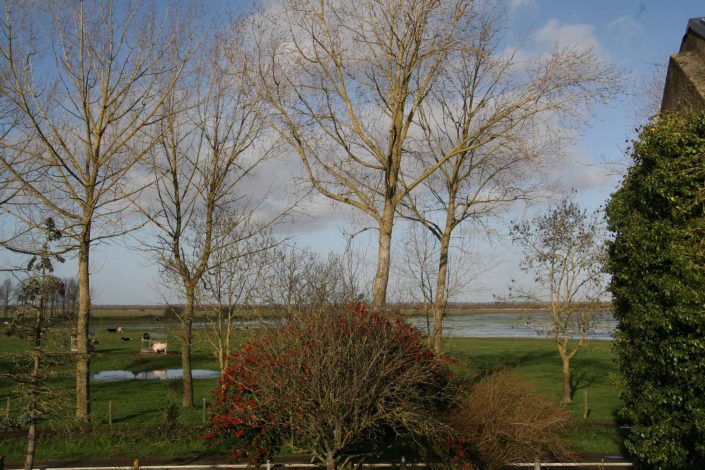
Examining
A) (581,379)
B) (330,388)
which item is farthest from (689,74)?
(581,379)

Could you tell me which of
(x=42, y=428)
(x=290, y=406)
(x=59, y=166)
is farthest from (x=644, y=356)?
(x=42, y=428)

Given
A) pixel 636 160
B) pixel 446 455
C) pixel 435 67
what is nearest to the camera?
pixel 446 455

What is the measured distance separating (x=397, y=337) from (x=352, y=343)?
1.38 meters

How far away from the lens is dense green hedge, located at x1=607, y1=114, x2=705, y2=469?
12.1 meters

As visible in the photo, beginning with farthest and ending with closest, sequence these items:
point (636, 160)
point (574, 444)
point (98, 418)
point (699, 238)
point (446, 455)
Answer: point (98, 418)
point (574, 444)
point (636, 160)
point (446, 455)
point (699, 238)

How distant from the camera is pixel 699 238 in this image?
1209 cm

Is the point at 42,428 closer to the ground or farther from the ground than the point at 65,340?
closer to the ground

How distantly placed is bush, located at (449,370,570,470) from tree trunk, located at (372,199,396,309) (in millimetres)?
3461

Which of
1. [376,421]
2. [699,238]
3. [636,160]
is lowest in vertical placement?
[376,421]

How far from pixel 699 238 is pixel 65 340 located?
1372cm

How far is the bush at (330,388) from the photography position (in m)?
10.9

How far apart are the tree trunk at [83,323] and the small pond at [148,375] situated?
61.7 ft

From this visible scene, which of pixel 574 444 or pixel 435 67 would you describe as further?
pixel 574 444

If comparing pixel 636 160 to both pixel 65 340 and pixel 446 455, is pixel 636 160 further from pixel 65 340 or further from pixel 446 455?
pixel 65 340
